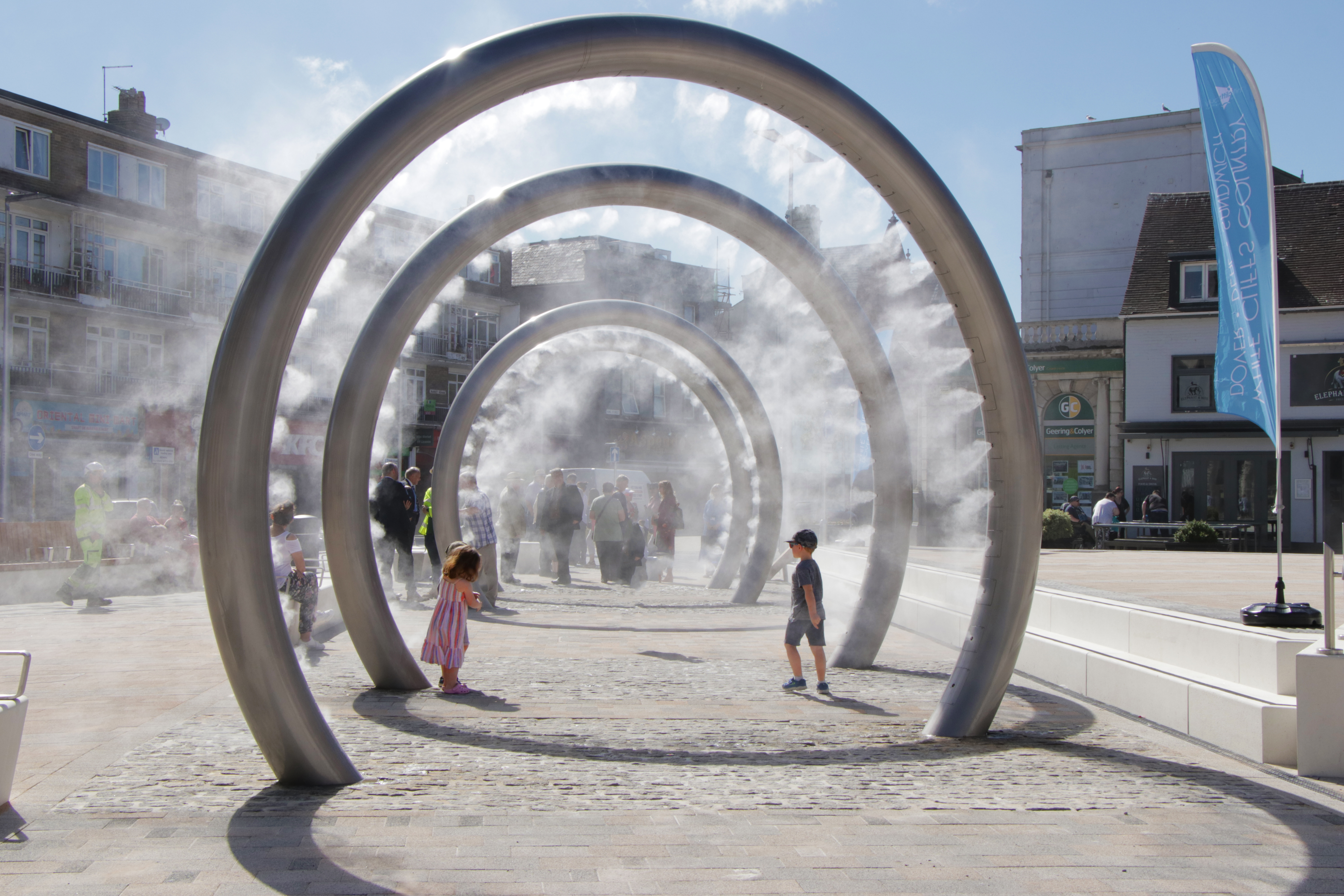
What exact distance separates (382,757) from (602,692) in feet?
7.95

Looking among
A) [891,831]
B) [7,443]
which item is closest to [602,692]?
[891,831]

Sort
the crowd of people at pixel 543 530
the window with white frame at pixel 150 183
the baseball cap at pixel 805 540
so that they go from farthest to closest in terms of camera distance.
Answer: the window with white frame at pixel 150 183, the crowd of people at pixel 543 530, the baseball cap at pixel 805 540

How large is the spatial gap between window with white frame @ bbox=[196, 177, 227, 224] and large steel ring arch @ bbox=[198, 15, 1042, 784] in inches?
873

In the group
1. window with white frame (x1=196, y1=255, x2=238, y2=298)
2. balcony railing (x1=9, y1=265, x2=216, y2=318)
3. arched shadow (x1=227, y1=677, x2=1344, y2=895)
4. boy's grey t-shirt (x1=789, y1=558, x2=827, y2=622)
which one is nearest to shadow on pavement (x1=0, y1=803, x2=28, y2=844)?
arched shadow (x1=227, y1=677, x2=1344, y2=895)

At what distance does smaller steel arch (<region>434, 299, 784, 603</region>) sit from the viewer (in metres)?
15.3

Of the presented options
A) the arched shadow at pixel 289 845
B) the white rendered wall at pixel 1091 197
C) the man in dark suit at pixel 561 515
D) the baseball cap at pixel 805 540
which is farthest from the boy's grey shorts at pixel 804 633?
the white rendered wall at pixel 1091 197

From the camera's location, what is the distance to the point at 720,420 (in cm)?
1833

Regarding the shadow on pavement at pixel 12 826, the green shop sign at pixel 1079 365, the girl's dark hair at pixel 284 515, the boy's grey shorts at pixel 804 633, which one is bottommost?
the shadow on pavement at pixel 12 826

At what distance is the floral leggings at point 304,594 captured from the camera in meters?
10.3

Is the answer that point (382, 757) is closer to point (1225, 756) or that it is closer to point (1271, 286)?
point (1225, 756)

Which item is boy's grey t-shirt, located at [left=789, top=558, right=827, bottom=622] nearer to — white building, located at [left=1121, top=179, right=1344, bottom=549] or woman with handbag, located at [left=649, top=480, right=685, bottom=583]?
woman with handbag, located at [left=649, top=480, right=685, bottom=583]

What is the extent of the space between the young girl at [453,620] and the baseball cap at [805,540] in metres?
2.44

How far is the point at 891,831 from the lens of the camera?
4770 millimetres

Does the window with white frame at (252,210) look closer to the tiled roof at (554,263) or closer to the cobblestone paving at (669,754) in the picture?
the cobblestone paving at (669,754)
